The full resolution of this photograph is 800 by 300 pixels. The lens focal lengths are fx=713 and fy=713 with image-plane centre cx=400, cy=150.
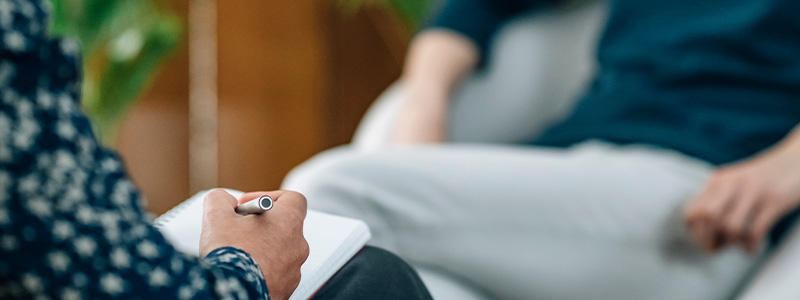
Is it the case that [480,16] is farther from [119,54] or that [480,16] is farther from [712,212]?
[119,54]

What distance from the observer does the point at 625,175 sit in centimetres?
56

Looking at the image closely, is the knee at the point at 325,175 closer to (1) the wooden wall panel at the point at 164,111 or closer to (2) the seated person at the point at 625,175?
(2) the seated person at the point at 625,175

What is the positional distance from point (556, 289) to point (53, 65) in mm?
399

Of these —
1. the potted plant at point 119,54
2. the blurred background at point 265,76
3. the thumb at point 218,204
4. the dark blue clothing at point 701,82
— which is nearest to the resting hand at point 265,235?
the thumb at point 218,204

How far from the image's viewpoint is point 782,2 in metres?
0.72

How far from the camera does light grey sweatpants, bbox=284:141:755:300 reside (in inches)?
17.0

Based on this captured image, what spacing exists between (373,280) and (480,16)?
76cm

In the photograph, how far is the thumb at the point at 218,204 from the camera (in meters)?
0.23

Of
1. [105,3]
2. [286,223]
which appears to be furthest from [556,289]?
[105,3]

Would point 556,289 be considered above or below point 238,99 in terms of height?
below

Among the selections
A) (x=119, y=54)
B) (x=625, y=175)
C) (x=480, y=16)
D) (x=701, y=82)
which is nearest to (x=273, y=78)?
(x=119, y=54)

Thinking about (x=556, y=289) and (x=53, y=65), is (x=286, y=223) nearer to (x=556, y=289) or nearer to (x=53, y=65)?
(x=53, y=65)

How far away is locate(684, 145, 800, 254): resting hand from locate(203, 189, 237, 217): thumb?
421 millimetres

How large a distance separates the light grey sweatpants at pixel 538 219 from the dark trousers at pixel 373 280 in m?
0.11
